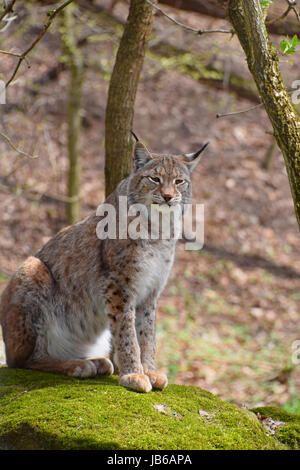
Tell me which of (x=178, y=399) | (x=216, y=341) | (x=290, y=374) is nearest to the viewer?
(x=178, y=399)

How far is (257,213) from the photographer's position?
36.1ft

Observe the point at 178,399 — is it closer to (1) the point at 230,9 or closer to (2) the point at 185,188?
(2) the point at 185,188

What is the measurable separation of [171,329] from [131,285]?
4.20 m

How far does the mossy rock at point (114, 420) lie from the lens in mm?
3137

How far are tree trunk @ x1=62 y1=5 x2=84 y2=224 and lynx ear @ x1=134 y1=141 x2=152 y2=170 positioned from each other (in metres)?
4.82

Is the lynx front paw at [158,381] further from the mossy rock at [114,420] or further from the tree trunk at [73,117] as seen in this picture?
the tree trunk at [73,117]

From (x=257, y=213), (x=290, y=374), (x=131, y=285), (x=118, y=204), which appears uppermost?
(x=257, y=213)

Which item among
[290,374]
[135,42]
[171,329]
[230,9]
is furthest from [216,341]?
[230,9]

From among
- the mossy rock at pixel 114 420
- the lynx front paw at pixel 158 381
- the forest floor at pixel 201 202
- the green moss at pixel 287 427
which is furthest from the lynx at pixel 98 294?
the forest floor at pixel 201 202

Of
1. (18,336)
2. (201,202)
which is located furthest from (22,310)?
(201,202)

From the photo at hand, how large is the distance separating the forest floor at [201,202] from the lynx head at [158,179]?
2.73 meters

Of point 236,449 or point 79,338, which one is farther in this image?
point 79,338

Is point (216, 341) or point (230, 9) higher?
point (230, 9)

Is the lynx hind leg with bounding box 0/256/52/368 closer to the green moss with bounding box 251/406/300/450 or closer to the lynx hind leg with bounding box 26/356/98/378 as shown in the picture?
the lynx hind leg with bounding box 26/356/98/378
